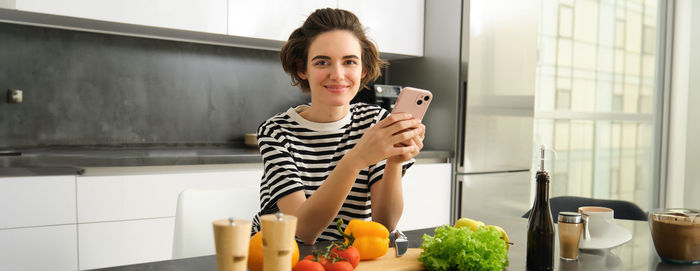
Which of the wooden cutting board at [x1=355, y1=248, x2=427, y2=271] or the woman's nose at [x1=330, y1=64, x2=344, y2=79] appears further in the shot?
the woman's nose at [x1=330, y1=64, x2=344, y2=79]

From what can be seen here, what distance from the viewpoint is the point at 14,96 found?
234 centimetres

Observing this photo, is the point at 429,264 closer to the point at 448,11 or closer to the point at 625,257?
the point at 625,257

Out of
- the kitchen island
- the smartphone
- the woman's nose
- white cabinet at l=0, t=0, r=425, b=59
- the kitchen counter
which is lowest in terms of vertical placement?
the kitchen island

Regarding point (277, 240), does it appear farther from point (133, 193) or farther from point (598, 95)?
point (598, 95)

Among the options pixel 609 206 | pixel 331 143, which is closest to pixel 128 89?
pixel 331 143

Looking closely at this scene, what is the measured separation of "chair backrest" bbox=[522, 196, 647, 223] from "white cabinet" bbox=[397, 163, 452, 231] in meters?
0.86

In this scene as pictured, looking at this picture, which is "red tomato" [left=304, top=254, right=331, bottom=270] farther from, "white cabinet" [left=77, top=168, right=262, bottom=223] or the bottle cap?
"white cabinet" [left=77, top=168, right=262, bottom=223]

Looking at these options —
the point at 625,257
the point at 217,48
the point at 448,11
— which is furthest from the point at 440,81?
the point at 625,257

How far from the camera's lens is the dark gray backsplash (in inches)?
94.0

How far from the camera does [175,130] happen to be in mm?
2760

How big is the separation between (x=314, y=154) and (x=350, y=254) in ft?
2.09

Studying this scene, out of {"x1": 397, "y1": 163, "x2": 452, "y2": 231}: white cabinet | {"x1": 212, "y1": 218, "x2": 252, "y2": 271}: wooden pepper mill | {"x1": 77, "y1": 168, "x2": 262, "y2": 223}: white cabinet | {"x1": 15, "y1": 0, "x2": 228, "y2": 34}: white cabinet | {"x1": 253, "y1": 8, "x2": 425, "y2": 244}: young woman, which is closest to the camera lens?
{"x1": 212, "y1": 218, "x2": 252, "y2": 271}: wooden pepper mill

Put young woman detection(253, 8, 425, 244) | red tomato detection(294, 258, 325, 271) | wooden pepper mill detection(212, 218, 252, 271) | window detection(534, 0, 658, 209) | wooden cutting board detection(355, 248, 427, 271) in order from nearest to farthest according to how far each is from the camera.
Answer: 1. wooden pepper mill detection(212, 218, 252, 271)
2. red tomato detection(294, 258, 325, 271)
3. wooden cutting board detection(355, 248, 427, 271)
4. young woman detection(253, 8, 425, 244)
5. window detection(534, 0, 658, 209)

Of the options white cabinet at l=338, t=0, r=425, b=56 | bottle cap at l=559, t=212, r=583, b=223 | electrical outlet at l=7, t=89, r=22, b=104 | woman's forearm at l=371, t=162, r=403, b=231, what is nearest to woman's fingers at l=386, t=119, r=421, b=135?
woman's forearm at l=371, t=162, r=403, b=231
